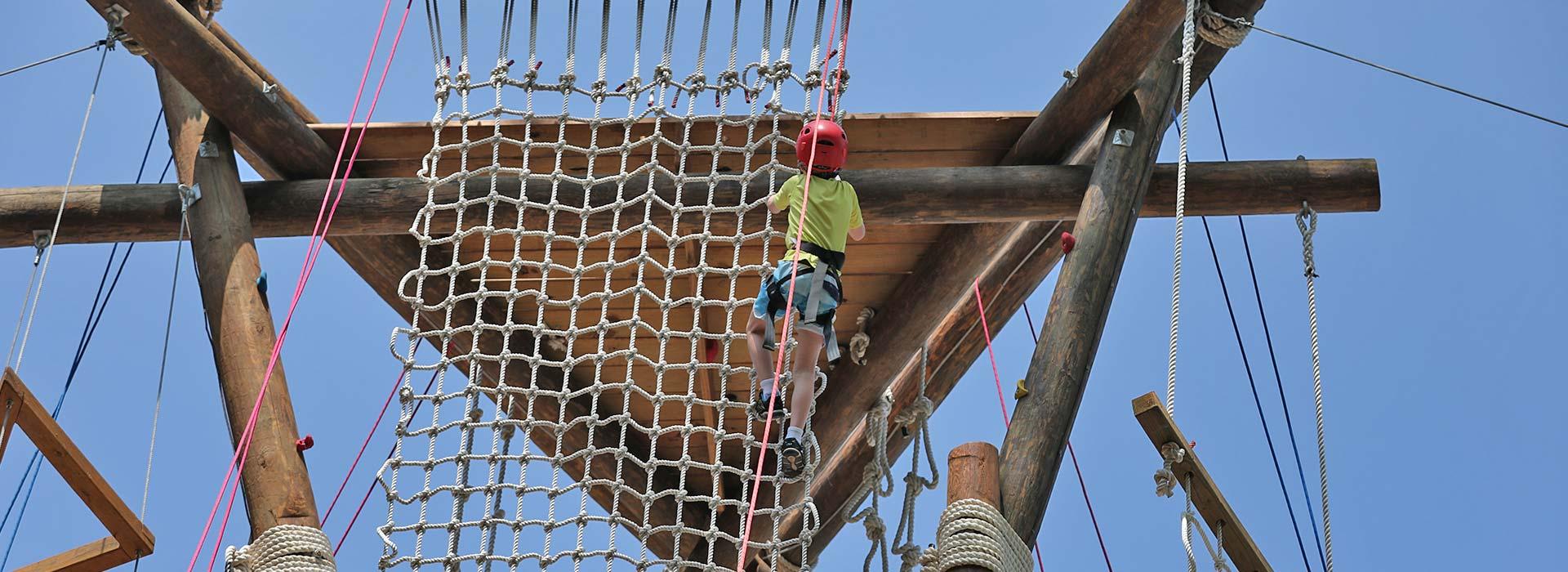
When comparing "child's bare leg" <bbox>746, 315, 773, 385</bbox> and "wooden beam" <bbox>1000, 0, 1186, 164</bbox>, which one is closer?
"child's bare leg" <bbox>746, 315, 773, 385</bbox>

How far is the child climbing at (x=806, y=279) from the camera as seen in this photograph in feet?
14.5

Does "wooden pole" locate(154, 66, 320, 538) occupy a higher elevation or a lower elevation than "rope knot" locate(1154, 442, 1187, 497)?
higher

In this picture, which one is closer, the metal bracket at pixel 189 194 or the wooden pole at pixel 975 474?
the wooden pole at pixel 975 474

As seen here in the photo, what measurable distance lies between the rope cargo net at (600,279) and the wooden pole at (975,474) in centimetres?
36

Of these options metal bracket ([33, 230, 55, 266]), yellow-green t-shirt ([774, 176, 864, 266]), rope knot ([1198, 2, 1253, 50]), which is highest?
metal bracket ([33, 230, 55, 266])

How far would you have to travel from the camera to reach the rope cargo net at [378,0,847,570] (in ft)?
14.7

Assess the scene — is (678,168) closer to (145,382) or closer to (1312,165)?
(1312,165)

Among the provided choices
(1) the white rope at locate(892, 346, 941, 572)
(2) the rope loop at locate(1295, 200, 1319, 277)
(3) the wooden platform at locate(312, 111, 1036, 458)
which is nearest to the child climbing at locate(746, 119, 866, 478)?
(3) the wooden platform at locate(312, 111, 1036, 458)

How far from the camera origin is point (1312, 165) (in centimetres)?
509

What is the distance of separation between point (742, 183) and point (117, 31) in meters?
1.51

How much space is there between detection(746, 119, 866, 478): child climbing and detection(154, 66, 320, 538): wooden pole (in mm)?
1006

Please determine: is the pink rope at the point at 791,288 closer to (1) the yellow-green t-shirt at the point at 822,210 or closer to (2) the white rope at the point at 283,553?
(1) the yellow-green t-shirt at the point at 822,210

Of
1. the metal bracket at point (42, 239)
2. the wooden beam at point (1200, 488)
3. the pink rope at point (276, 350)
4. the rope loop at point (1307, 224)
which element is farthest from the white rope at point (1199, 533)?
the metal bracket at point (42, 239)

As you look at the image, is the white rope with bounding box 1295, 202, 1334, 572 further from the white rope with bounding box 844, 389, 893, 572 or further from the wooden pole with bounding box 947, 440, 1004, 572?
the white rope with bounding box 844, 389, 893, 572
